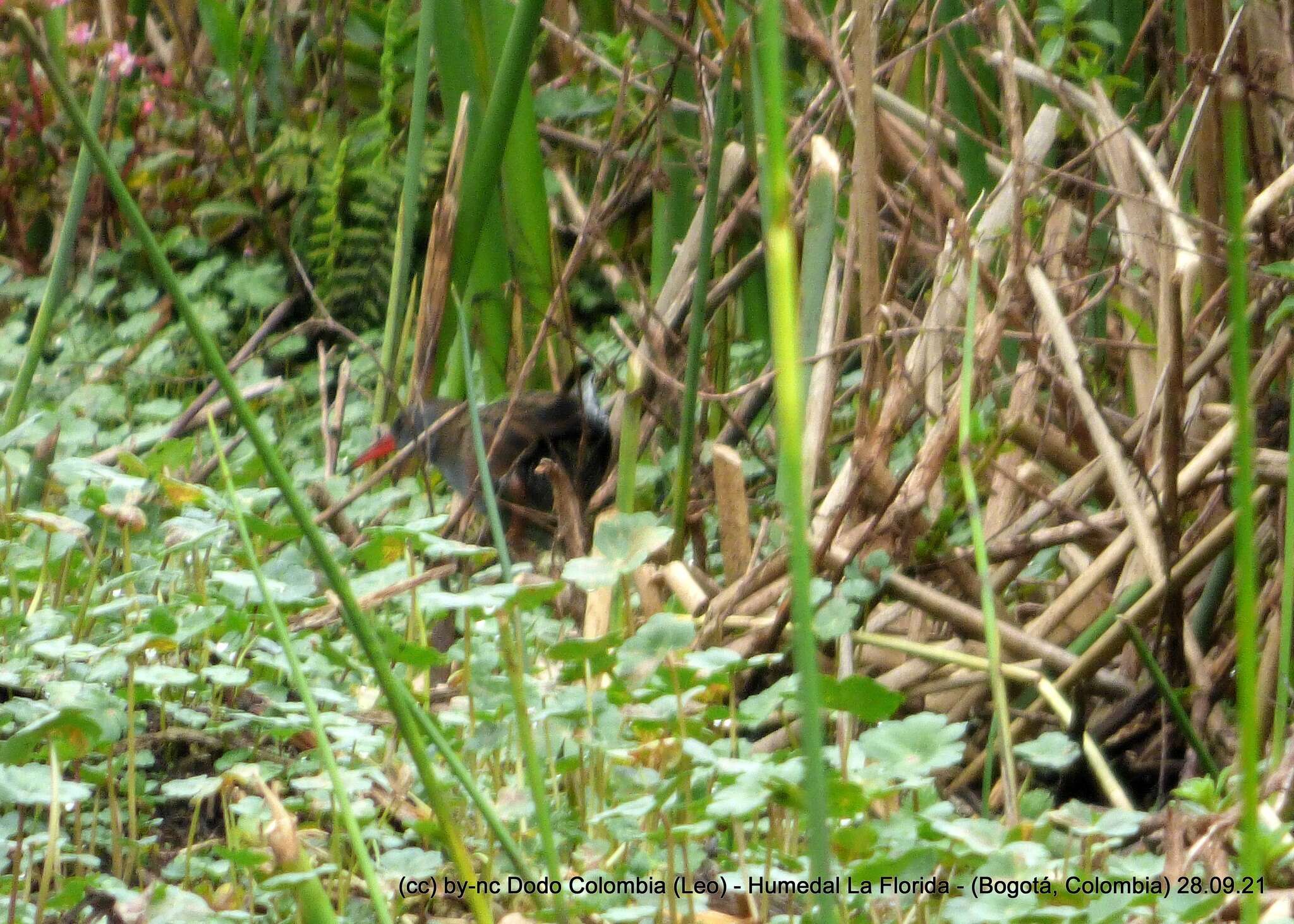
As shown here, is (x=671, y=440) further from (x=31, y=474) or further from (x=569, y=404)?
(x=31, y=474)

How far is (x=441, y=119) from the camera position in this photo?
15.8 ft

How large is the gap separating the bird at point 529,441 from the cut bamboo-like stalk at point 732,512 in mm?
851

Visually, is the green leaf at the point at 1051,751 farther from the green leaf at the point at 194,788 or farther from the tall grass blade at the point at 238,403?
the green leaf at the point at 194,788

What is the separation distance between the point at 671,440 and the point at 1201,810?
1.84 m

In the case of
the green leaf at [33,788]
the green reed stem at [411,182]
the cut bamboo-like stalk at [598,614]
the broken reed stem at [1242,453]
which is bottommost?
the cut bamboo-like stalk at [598,614]

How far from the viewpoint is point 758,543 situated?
209 centimetres

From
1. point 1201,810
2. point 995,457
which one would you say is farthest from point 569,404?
point 1201,810

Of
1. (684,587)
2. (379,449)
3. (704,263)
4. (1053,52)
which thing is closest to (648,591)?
(684,587)

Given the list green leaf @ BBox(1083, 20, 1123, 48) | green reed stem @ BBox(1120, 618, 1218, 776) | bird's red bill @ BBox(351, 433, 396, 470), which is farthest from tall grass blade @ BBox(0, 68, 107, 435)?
green reed stem @ BBox(1120, 618, 1218, 776)

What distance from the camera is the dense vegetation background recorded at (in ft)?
4.12

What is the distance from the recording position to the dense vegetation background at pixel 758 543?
4.12ft

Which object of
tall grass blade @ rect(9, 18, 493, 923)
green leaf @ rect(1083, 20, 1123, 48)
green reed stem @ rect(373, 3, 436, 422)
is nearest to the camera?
tall grass blade @ rect(9, 18, 493, 923)

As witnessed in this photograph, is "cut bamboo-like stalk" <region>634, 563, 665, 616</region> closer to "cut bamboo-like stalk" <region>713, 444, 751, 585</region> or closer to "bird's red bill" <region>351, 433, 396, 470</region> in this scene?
"cut bamboo-like stalk" <region>713, 444, 751, 585</region>

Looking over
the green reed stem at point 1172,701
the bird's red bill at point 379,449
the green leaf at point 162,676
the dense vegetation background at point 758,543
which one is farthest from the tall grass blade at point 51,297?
the green reed stem at point 1172,701
